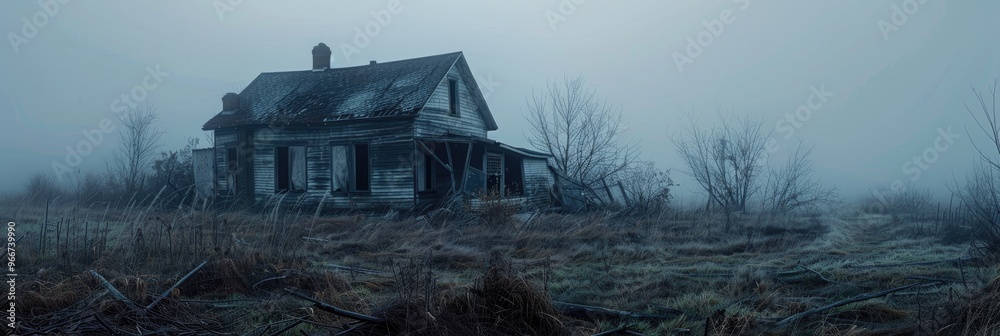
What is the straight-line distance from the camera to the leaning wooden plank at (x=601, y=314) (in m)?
5.21

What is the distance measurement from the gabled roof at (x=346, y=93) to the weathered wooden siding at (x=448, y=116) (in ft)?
0.94

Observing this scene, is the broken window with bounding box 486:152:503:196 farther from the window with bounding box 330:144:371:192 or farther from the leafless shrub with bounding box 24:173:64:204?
the leafless shrub with bounding box 24:173:64:204

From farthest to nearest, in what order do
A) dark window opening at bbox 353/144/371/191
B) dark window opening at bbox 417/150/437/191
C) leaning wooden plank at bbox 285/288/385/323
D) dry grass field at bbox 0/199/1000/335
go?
1. dark window opening at bbox 353/144/371/191
2. dark window opening at bbox 417/150/437/191
3. dry grass field at bbox 0/199/1000/335
4. leaning wooden plank at bbox 285/288/385/323

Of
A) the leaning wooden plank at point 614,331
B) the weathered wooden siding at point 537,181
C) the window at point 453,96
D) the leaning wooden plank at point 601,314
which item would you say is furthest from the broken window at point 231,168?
the leaning wooden plank at point 614,331

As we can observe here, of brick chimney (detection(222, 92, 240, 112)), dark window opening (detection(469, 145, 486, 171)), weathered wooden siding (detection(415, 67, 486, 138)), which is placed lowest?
dark window opening (detection(469, 145, 486, 171))

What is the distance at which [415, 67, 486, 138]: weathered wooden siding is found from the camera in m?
17.1

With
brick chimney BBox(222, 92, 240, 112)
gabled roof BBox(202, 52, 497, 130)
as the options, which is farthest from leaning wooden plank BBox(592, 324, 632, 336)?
brick chimney BBox(222, 92, 240, 112)

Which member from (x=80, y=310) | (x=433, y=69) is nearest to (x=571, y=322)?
(x=80, y=310)

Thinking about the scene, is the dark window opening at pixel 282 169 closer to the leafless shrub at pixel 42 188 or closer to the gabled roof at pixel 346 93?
the gabled roof at pixel 346 93

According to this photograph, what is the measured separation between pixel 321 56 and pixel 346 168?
5.78 m

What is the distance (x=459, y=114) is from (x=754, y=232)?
9.65m

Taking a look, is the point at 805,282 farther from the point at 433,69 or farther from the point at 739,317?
the point at 433,69

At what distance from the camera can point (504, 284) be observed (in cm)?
462

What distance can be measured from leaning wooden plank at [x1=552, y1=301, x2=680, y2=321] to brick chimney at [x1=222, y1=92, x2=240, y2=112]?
1718 cm
